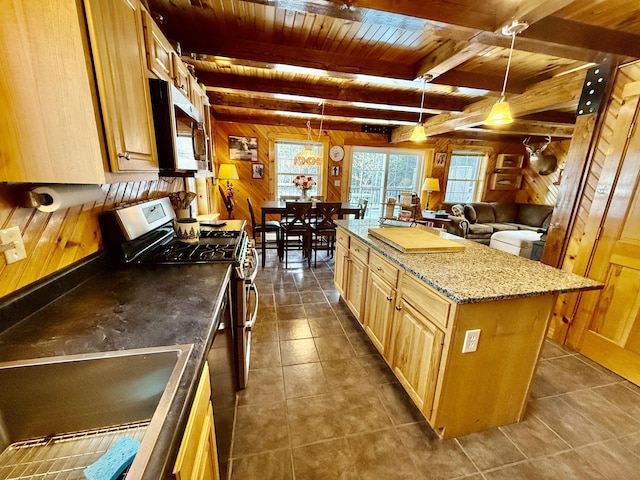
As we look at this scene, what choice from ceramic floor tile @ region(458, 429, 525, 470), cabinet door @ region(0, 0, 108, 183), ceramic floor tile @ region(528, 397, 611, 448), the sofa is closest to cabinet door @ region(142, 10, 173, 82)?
cabinet door @ region(0, 0, 108, 183)

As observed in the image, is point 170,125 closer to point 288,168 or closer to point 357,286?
point 357,286

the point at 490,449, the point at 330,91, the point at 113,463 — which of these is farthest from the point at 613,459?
the point at 330,91

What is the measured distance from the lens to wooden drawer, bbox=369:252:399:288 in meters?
1.69

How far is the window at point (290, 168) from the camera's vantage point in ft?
18.0

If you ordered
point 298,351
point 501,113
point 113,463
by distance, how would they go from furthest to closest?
point 298,351 < point 501,113 < point 113,463

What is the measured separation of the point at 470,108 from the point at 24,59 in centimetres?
443

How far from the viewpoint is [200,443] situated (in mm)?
718

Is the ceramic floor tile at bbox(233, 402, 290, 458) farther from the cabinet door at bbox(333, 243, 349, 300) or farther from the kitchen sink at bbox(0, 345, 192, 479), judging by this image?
the cabinet door at bbox(333, 243, 349, 300)

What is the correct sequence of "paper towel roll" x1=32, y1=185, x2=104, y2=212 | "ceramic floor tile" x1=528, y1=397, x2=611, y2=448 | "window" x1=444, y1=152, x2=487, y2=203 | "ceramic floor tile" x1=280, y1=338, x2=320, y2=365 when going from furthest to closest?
"window" x1=444, y1=152, x2=487, y2=203
"ceramic floor tile" x1=280, y1=338, x2=320, y2=365
"ceramic floor tile" x1=528, y1=397, x2=611, y2=448
"paper towel roll" x1=32, y1=185, x2=104, y2=212

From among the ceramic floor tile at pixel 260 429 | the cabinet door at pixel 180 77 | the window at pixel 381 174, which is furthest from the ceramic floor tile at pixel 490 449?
the window at pixel 381 174

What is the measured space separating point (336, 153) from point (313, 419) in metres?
5.05

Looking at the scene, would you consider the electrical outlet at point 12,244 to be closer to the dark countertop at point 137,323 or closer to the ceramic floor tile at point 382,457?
the dark countertop at point 137,323

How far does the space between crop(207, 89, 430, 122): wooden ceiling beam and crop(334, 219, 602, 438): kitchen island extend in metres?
3.42

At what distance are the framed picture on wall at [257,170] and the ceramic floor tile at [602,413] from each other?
5216 mm
